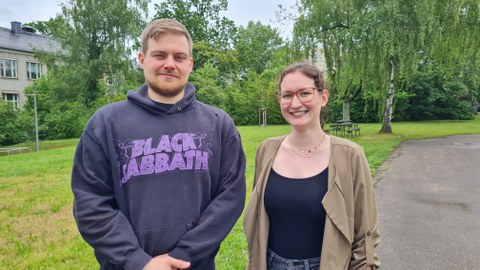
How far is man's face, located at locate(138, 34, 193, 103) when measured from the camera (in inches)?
72.5

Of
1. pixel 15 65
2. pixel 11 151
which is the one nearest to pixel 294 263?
pixel 11 151

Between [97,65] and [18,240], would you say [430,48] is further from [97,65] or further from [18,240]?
[97,65]

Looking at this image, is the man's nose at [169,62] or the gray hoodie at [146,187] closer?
the gray hoodie at [146,187]

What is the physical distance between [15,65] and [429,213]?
126 ft

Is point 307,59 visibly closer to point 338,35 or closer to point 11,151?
point 338,35

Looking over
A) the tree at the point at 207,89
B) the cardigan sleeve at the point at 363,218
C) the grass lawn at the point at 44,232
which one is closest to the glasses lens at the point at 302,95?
the cardigan sleeve at the point at 363,218

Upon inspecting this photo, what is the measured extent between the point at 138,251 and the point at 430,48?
48.8 ft

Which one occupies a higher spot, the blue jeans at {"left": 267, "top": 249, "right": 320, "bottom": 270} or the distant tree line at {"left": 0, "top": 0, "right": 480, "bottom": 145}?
the distant tree line at {"left": 0, "top": 0, "right": 480, "bottom": 145}

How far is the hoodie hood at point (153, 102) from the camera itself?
187 centimetres

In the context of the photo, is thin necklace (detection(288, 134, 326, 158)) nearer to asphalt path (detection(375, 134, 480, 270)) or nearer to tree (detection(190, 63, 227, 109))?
asphalt path (detection(375, 134, 480, 270))

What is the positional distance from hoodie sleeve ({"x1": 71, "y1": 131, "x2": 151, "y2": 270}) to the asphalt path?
2.83 m

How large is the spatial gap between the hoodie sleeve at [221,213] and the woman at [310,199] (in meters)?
0.18

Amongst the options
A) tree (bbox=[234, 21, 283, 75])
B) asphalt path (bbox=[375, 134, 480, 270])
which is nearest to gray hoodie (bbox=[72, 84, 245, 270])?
asphalt path (bbox=[375, 134, 480, 270])

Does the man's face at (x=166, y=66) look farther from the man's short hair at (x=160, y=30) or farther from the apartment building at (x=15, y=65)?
the apartment building at (x=15, y=65)
